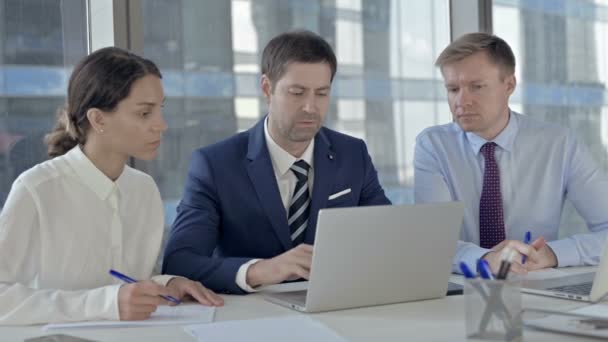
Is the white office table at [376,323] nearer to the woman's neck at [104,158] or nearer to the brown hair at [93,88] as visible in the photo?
the woman's neck at [104,158]

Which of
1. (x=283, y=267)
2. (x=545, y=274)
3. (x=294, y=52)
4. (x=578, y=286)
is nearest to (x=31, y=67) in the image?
(x=294, y=52)

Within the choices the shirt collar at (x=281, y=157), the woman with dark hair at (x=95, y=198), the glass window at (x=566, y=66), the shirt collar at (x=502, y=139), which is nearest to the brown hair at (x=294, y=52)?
the shirt collar at (x=281, y=157)

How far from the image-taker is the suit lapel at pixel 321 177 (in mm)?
2408

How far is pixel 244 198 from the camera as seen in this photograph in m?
2.38

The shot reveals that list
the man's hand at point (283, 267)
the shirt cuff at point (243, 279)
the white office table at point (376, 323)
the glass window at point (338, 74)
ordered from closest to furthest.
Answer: the white office table at point (376, 323) < the man's hand at point (283, 267) < the shirt cuff at point (243, 279) < the glass window at point (338, 74)

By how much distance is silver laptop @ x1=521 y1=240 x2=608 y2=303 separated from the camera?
1.75 metres

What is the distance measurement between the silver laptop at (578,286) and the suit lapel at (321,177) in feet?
2.19

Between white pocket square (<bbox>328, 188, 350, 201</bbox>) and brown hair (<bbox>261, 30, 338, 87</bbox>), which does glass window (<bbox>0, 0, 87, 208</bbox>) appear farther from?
white pocket square (<bbox>328, 188, 350, 201</bbox>)

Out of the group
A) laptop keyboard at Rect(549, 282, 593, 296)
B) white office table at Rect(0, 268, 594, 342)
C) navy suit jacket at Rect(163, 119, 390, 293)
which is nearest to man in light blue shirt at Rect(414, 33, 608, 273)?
navy suit jacket at Rect(163, 119, 390, 293)

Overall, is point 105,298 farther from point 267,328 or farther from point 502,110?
point 502,110

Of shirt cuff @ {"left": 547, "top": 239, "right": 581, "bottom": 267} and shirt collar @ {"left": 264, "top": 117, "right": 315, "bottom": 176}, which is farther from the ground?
shirt collar @ {"left": 264, "top": 117, "right": 315, "bottom": 176}

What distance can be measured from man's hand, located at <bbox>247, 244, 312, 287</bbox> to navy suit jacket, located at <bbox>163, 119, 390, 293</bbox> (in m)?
0.31

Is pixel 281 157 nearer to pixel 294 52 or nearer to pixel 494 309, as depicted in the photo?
pixel 294 52

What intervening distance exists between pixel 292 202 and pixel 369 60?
1.94 metres
